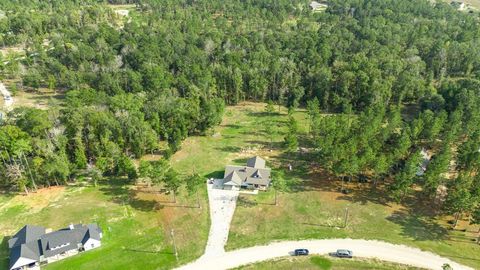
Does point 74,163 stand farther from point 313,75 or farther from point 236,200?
point 313,75

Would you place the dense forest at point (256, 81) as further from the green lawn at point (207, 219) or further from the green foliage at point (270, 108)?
the green foliage at point (270, 108)

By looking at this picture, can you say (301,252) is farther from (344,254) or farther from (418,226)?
(418,226)

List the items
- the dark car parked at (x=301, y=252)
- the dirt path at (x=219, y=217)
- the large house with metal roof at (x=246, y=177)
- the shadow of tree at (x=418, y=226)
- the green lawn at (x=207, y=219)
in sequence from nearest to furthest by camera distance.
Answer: the dark car parked at (x=301, y=252)
the green lawn at (x=207, y=219)
the dirt path at (x=219, y=217)
the shadow of tree at (x=418, y=226)
the large house with metal roof at (x=246, y=177)

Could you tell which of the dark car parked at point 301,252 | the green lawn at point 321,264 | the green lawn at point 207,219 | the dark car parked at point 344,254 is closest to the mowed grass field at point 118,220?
the green lawn at point 207,219

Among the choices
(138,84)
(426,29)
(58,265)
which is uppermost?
(426,29)

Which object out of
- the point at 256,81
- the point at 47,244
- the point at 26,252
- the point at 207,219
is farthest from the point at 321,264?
the point at 256,81

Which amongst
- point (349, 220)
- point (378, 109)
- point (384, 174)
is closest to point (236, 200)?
point (349, 220)

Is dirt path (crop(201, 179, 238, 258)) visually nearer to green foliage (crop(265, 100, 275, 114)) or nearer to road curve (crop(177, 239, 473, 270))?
road curve (crop(177, 239, 473, 270))

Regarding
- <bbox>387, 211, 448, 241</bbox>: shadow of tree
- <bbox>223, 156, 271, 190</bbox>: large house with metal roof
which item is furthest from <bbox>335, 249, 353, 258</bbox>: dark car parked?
<bbox>223, 156, 271, 190</bbox>: large house with metal roof
